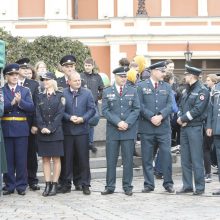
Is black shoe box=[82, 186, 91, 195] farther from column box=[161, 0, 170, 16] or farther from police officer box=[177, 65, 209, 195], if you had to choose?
column box=[161, 0, 170, 16]

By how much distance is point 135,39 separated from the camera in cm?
3466

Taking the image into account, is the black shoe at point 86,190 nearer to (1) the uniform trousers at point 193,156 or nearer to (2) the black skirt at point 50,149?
(2) the black skirt at point 50,149

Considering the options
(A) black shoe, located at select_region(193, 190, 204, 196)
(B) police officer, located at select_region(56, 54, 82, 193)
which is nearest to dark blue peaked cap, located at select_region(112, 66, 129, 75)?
(B) police officer, located at select_region(56, 54, 82, 193)

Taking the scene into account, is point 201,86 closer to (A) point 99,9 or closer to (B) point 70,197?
Answer: (B) point 70,197

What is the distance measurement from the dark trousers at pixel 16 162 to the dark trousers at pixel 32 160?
0.36 m

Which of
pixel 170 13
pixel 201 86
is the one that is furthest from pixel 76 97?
pixel 170 13

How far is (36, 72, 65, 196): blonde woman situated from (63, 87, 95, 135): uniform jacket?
168 mm

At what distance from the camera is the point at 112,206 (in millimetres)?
10172

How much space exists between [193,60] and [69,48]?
11683 mm

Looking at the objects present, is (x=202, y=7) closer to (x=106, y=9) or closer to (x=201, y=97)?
(x=106, y=9)

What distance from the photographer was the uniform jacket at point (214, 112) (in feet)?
37.3

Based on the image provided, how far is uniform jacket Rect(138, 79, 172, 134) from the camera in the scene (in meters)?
11.7

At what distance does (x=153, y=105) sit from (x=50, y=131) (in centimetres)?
170

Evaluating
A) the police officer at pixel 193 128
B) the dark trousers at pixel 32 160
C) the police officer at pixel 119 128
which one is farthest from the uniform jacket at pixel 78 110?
the police officer at pixel 193 128
